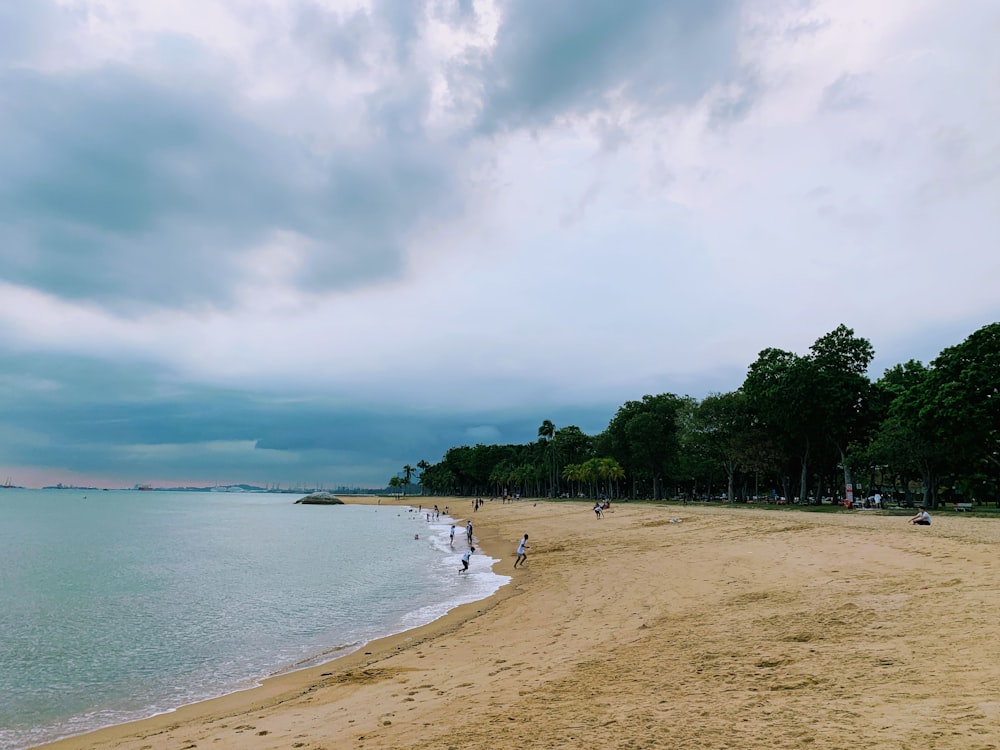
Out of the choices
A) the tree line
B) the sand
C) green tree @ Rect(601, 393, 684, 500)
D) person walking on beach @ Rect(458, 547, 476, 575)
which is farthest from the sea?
green tree @ Rect(601, 393, 684, 500)

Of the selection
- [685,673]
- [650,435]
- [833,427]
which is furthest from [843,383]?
[685,673]

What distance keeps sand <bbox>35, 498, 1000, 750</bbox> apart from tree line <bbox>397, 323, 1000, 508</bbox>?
26.5 meters

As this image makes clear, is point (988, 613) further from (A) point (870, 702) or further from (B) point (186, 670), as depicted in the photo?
(B) point (186, 670)

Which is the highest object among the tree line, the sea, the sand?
the tree line

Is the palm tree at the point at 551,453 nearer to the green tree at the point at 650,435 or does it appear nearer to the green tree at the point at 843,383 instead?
the green tree at the point at 650,435

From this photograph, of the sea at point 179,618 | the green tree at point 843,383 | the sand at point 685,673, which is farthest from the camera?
the green tree at point 843,383

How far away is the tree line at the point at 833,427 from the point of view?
40344 millimetres

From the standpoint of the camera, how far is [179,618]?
21.0m

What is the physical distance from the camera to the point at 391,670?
39.6ft

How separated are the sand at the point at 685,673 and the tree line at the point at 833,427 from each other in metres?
26.5

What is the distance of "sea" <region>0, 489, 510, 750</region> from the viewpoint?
12.9 metres

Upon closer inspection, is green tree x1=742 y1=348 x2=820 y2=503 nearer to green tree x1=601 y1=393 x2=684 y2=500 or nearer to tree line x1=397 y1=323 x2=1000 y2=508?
tree line x1=397 y1=323 x2=1000 y2=508

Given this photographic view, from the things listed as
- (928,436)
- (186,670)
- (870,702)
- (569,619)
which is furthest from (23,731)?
(928,436)

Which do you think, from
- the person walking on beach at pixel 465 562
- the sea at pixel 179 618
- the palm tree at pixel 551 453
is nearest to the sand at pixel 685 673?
the sea at pixel 179 618
